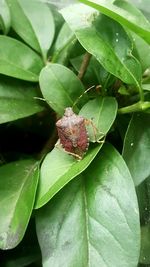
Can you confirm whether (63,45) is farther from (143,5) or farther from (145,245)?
(145,245)

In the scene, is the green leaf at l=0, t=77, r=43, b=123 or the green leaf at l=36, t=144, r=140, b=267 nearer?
the green leaf at l=36, t=144, r=140, b=267

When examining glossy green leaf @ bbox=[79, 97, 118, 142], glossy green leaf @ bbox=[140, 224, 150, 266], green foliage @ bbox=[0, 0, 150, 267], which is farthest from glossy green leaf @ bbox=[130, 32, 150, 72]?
glossy green leaf @ bbox=[140, 224, 150, 266]

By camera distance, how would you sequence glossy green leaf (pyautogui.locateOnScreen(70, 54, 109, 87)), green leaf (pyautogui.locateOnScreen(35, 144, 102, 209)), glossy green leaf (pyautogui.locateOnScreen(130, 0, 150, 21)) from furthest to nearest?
glossy green leaf (pyautogui.locateOnScreen(130, 0, 150, 21)) → glossy green leaf (pyautogui.locateOnScreen(70, 54, 109, 87)) → green leaf (pyautogui.locateOnScreen(35, 144, 102, 209))

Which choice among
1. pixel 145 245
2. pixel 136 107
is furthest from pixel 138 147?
pixel 145 245

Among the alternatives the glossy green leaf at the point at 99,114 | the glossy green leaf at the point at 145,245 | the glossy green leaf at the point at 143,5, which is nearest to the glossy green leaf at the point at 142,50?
Result: the glossy green leaf at the point at 99,114

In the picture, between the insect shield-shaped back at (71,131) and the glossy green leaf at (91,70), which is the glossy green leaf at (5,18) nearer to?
the glossy green leaf at (91,70)

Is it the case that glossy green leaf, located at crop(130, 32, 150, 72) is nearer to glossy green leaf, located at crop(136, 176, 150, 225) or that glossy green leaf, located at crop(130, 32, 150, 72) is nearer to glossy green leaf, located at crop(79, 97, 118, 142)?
glossy green leaf, located at crop(79, 97, 118, 142)

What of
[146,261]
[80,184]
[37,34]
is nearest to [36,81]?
[37,34]
